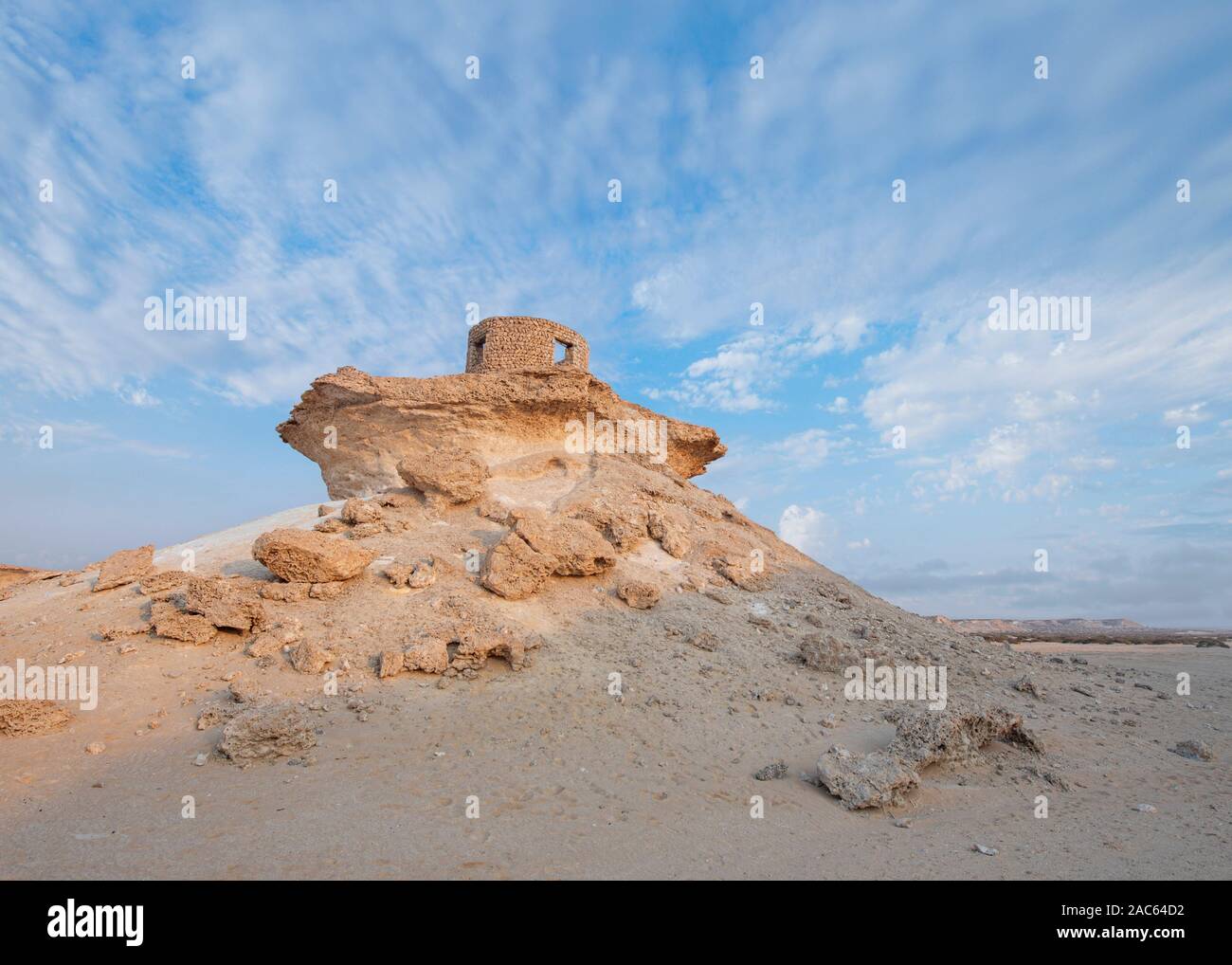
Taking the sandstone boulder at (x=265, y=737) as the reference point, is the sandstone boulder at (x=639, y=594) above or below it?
above

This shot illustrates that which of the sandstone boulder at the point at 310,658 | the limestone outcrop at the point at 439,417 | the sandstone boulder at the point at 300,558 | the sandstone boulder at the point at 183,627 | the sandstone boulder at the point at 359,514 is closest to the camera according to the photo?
the sandstone boulder at the point at 310,658

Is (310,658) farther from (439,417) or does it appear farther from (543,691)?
(439,417)

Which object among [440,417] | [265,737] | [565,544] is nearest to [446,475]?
[440,417]

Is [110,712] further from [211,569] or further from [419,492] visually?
[419,492]

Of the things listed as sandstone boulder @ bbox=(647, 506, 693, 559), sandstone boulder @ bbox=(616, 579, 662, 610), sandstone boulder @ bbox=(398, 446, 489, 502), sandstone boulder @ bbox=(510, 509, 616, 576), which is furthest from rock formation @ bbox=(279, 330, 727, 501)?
sandstone boulder @ bbox=(616, 579, 662, 610)

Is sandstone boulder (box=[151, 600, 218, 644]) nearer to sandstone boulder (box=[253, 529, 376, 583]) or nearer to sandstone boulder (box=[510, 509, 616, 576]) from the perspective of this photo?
sandstone boulder (box=[253, 529, 376, 583])

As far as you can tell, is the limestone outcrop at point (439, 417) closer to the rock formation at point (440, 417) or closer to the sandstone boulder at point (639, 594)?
the rock formation at point (440, 417)

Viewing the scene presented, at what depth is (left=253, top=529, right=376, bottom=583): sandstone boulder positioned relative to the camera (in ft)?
32.7

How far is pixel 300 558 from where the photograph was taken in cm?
997

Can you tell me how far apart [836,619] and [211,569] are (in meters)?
12.0

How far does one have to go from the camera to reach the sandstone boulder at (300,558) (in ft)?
32.7

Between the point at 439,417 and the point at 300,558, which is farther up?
the point at 439,417

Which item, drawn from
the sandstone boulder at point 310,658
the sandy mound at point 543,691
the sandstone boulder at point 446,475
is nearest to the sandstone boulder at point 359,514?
the sandy mound at point 543,691

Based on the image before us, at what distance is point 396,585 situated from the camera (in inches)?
409
